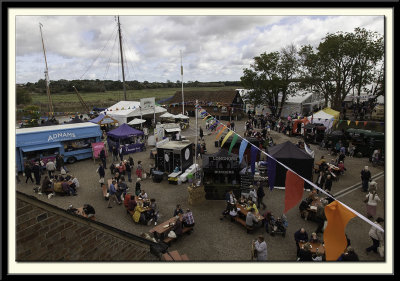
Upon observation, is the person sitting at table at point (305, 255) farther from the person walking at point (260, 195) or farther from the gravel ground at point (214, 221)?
the person walking at point (260, 195)

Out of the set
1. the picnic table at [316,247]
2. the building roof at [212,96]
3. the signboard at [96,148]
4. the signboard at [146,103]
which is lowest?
the picnic table at [316,247]

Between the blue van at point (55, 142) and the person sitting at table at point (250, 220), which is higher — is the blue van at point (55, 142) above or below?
above

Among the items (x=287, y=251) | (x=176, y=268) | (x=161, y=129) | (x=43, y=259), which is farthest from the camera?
(x=161, y=129)

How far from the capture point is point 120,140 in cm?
1941

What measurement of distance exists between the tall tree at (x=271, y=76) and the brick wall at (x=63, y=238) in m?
31.5

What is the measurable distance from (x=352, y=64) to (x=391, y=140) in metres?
27.7

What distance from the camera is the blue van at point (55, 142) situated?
48.0 ft

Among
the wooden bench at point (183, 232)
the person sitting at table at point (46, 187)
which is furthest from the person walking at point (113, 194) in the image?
the wooden bench at point (183, 232)

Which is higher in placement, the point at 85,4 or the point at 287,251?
the point at 85,4

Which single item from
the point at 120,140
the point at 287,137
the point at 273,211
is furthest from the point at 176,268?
the point at 287,137

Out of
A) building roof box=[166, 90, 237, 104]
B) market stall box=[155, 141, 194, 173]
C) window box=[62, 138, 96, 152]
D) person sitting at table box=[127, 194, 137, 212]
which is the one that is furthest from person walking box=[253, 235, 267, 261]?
building roof box=[166, 90, 237, 104]

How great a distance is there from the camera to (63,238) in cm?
364

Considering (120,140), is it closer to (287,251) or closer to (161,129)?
(161,129)

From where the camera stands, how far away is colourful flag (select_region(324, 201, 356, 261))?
15.0ft
